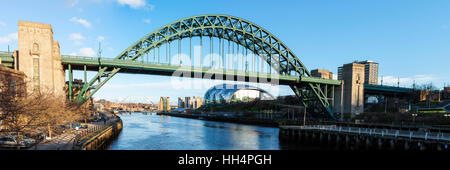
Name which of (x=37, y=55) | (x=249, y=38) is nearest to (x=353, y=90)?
(x=249, y=38)

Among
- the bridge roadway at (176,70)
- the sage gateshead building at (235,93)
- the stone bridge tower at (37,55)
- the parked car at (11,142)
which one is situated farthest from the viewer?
the sage gateshead building at (235,93)

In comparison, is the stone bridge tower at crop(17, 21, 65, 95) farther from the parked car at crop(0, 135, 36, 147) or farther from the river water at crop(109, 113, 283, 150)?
the parked car at crop(0, 135, 36, 147)

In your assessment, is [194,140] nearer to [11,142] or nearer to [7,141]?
[11,142]

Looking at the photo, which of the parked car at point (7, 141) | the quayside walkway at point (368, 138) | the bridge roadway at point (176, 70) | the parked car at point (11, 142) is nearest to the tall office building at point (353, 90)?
the bridge roadway at point (176, 70)

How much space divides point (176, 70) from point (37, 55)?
22026 millimetres

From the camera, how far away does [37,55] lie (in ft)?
125

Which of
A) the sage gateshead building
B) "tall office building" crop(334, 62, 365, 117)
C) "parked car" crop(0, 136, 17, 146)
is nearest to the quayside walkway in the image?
"tall office building" crop(334, 62, 365, 117)

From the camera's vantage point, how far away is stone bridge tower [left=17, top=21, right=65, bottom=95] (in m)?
37.1

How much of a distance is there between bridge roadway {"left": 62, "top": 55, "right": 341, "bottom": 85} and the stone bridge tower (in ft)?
9.71

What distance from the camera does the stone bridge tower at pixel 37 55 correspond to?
3706 centimetres

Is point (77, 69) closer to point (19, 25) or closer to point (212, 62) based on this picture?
point (19, 25)

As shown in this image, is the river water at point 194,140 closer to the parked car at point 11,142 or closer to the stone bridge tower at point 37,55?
the parked car at point 11,142

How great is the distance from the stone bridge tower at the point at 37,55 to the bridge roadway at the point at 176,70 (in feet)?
9.71
